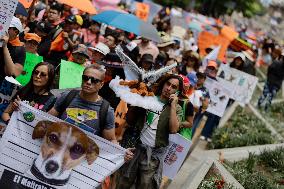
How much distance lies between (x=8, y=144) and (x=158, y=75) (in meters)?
2.09

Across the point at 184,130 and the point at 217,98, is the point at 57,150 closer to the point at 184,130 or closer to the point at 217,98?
the point at 184,130

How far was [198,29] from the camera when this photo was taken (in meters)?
23.3

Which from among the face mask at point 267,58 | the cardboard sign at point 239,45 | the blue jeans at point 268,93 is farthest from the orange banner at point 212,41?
the face mask at point 267,58

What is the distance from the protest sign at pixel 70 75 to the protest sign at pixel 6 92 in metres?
1.17

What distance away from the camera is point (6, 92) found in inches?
285

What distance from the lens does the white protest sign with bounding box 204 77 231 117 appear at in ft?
40.6

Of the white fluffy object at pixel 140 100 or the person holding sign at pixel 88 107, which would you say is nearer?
the person holding sign at pixel 88 107

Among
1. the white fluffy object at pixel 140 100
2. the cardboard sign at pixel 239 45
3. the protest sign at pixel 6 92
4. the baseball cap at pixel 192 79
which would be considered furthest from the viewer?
the cardboard sign at pixel 239 45

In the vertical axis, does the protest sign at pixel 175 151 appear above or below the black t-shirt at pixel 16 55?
below

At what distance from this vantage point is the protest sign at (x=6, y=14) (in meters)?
6.50

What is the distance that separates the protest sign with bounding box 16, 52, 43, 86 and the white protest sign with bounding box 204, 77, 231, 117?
15.3ft

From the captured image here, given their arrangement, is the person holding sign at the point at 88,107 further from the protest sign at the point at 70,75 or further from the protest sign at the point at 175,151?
the protest sign at the point at 70,75

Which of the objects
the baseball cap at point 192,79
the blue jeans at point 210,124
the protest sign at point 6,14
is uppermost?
the protest sign at point 6,14

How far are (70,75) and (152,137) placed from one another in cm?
192
